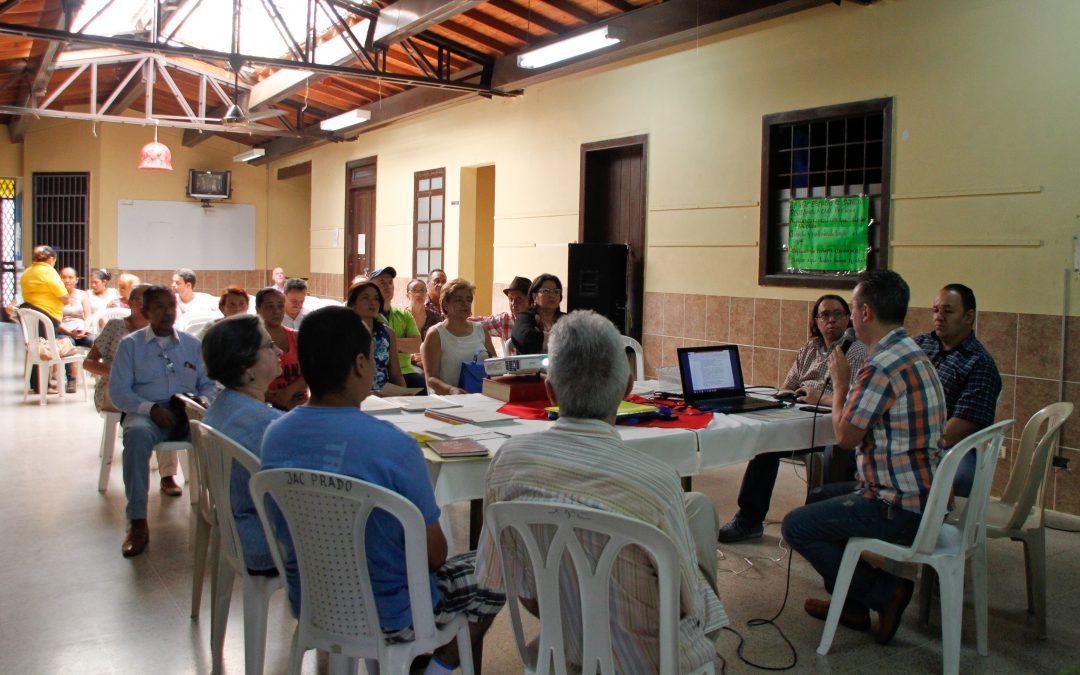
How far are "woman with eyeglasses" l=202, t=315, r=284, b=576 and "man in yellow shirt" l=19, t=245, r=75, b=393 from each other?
256 inches

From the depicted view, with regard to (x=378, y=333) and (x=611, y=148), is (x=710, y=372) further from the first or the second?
(x=611, y=148)

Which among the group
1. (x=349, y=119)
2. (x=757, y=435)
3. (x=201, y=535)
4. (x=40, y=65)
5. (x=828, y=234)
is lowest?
(x=201, y=535)

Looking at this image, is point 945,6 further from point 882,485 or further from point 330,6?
point 330,6

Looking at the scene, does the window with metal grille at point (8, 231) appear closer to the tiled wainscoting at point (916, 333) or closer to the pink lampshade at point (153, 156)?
the pink lampshade at point (153, 156)

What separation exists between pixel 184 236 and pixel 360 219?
15.2 ft

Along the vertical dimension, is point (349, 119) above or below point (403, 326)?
above

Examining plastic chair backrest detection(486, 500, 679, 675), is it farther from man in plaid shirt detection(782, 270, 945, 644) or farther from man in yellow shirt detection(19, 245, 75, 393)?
man in yellow shirt detection(19, 245, 75, 393)

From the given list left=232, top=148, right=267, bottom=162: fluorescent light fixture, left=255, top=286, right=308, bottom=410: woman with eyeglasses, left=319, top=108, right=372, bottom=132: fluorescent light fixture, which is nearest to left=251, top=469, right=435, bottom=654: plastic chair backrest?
left=255, top=286, right=308, bottom=410: woman with eyeglasses

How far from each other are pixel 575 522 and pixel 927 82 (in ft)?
15.4

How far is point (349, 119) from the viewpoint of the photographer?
10.3 m

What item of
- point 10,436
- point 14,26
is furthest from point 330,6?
point 10,436

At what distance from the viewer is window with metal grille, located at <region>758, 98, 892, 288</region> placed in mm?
5770

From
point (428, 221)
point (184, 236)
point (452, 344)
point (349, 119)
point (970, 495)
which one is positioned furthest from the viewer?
point (184, 236)

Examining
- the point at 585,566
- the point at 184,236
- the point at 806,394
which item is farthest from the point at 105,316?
the point at 184,236
